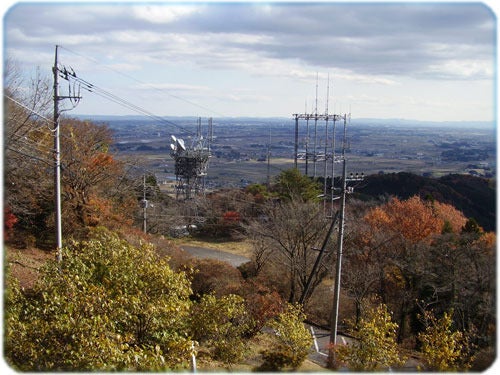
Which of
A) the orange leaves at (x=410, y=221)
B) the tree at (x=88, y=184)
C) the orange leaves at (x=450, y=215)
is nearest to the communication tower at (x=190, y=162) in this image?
the tree at (x=88, y=184)

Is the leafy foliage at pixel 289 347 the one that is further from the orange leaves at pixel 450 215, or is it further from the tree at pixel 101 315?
the orange leaves at pixel 450 215

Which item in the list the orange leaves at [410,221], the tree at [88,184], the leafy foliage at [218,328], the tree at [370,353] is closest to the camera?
the tree at [370,353]

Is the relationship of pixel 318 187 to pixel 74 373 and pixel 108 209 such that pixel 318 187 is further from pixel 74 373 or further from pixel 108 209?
pixel 74 373

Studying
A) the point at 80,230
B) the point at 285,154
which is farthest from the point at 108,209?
the point at 285,154

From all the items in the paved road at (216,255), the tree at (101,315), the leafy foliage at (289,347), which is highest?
the tree at (101,315)

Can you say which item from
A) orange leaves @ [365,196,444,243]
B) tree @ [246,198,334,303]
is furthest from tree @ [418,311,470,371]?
orange leaves @ [365,196,444,243]

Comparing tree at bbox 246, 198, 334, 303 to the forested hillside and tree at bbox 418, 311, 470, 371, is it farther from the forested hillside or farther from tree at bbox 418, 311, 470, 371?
tree at bbox 418, 311, 470, 371
